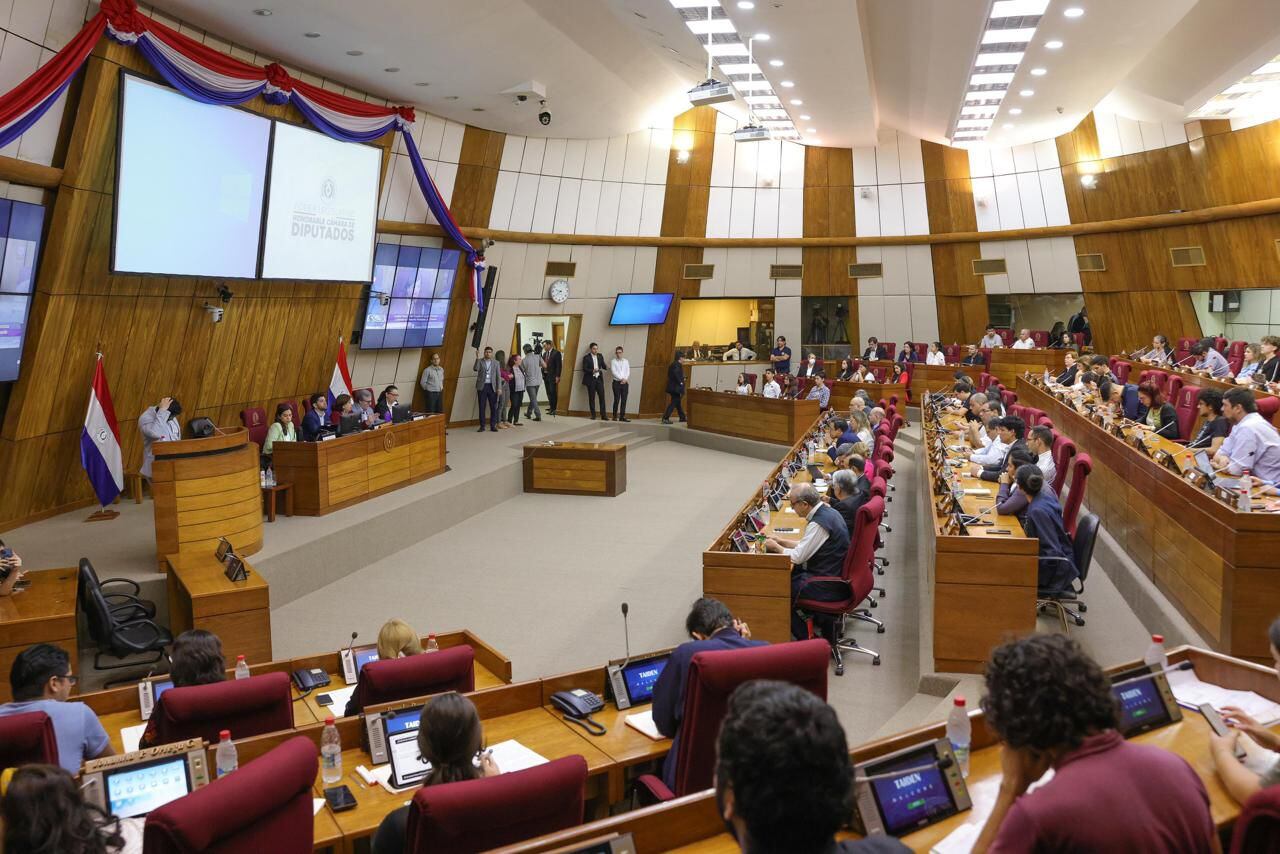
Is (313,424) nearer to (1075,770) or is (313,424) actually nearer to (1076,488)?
(1076,488)

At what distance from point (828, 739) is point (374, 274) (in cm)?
1247

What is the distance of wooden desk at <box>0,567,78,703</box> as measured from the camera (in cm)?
534

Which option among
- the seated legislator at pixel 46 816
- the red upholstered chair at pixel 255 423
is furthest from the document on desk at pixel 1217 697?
the red upholstered chair at pixel 255 423

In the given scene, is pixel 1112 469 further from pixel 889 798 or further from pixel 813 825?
pixel 813 825

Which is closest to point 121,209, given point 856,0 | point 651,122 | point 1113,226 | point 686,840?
point 856,0

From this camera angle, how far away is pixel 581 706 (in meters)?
3.67

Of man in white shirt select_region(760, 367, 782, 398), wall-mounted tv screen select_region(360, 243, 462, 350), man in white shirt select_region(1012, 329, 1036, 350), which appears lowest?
man in white shirt select_region(760, 367, 782, 398)

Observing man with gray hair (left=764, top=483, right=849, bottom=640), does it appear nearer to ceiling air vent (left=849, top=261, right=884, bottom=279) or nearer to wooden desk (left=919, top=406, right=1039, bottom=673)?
wooden desk (left=919, top=406, right=1039, bottom=673)

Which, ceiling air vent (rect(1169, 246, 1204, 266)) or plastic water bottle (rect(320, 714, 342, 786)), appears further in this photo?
ceiling air vent (rect(1169, 246, 1204, 266))

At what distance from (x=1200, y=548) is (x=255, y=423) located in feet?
29.9

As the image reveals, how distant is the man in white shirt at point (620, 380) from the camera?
661 inches

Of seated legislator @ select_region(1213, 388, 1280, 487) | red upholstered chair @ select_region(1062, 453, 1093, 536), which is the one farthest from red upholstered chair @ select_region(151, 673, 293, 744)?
seated legislator @ select_region(1213, 388, 1280, 487)

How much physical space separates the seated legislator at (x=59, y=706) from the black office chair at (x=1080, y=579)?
477 cm

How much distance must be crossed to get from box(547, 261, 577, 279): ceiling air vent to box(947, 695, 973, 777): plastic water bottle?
47.6ft
